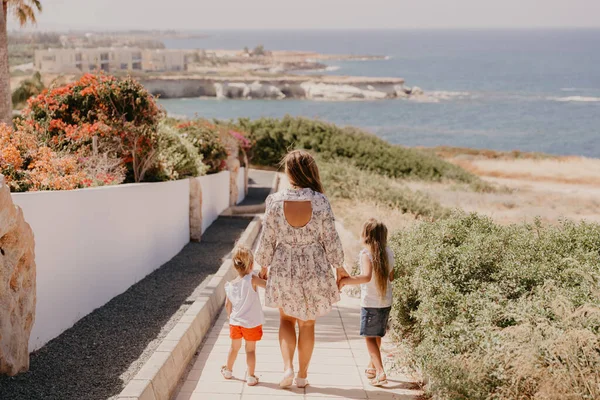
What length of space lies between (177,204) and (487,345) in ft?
29.5

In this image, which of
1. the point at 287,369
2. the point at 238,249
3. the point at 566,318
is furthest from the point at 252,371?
the point at 566,318

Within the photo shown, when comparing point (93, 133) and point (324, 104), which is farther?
point (324, 104)

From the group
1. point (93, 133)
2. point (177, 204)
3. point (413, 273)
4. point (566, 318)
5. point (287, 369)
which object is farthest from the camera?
point (177, 204)

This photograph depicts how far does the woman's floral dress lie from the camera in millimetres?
5172

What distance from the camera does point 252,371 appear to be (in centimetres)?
559

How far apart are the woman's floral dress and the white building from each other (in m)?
131

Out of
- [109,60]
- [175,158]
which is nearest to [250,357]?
[175,158]

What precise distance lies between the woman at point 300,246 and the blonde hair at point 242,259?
37 centimetres

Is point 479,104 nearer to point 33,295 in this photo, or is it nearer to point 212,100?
point 212,100

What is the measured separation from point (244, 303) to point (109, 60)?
170 meters

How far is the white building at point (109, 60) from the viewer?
5408 inches

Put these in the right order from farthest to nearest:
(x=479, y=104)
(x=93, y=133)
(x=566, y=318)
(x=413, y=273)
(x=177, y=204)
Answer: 1. (x=479, y=104)
2. (x=177, y=204)
3. (x=93, y=133)
4. (x=413, y=273)
5. (x=566, y=318)

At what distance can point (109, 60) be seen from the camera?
16600 cm

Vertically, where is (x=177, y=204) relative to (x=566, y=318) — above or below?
below
